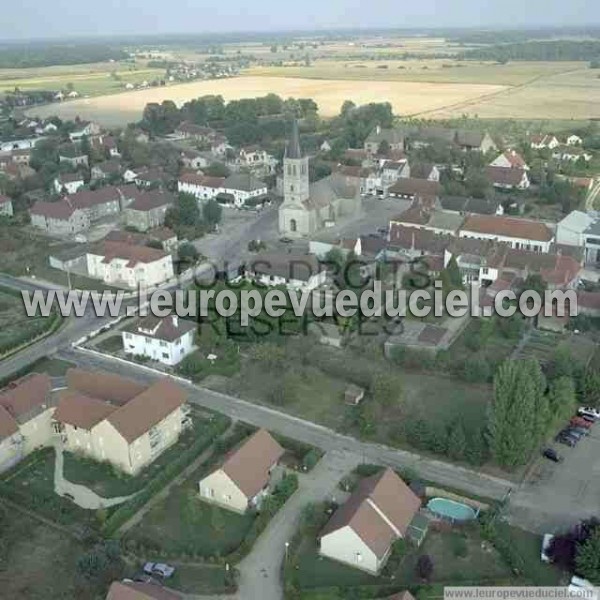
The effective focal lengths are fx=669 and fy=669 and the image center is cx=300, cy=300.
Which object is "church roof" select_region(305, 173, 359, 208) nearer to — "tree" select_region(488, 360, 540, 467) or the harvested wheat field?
"tree" select_region(488, 360, 540, 467)

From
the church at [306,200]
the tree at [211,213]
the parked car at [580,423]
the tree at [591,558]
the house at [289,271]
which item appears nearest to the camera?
the tree at [591,558]

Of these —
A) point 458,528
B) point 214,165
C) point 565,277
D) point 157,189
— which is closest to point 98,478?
point 458,528

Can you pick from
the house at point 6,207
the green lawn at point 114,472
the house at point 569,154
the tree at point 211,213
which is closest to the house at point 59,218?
the house at point 6,207

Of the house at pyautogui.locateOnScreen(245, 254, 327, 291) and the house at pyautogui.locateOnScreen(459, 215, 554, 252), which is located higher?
the house at pyautogui.locateOnScreen(459, 215, 554, 252)

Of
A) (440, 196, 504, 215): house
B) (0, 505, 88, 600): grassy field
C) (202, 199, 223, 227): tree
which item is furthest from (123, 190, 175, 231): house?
(0, 505, 88, 600): grassy field

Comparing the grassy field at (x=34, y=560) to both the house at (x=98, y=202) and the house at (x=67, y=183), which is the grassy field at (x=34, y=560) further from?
the house at (x=67, y=183)
